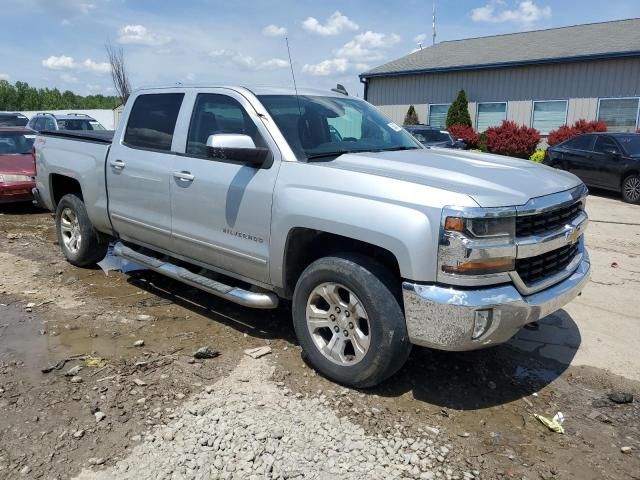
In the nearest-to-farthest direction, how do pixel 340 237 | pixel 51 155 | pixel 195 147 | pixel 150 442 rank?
pixel 150 442
pixel 340 237
pixel 195 147
pixel 51 155

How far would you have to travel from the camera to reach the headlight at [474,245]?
124 inches

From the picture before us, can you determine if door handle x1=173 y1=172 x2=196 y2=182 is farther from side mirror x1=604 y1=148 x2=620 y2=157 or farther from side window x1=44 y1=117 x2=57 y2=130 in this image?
side window x1=44 y1=117 x2=57 y2=130

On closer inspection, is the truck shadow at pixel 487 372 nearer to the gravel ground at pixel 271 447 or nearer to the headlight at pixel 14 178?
the gravel ground at pixel 271 447

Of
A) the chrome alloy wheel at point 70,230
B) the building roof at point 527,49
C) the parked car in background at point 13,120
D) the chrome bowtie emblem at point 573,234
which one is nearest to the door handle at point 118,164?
the chrome alloy wheel at point 70,230

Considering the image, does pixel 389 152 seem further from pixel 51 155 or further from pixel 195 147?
pixel 51 155

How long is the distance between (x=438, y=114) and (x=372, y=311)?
23.6 meters

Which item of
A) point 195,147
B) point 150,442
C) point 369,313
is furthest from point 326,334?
point 195,147

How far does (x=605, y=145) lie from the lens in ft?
44.2

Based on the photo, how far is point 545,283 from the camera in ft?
11.9

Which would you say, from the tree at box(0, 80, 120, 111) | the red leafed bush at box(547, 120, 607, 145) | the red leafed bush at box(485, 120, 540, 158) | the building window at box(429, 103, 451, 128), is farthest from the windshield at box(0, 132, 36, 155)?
the tree at box(0, 80, 120, 111)

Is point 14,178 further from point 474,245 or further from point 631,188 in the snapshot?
point 631,188

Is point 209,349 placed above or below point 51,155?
below

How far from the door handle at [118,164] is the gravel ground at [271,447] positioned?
8.54 feet

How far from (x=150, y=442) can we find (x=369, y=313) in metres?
1.46
